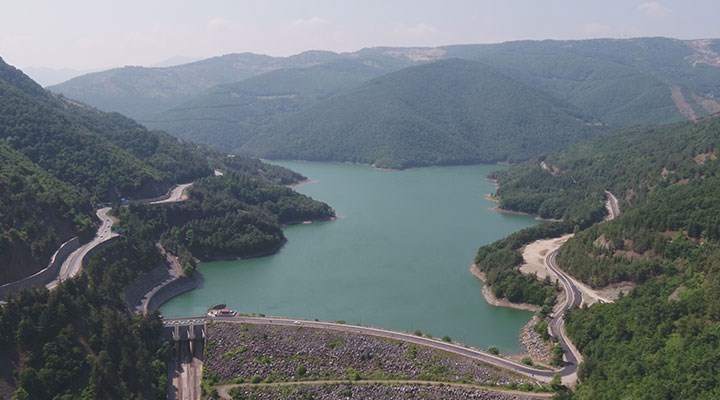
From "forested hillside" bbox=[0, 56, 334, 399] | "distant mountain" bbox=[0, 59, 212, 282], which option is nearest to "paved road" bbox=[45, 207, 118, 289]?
"forested hillside" bbox=[0, 56, 334, 399]

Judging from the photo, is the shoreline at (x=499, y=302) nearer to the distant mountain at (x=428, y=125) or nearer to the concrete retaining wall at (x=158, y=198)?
the concrete retaining wall at (x=158, y=198)

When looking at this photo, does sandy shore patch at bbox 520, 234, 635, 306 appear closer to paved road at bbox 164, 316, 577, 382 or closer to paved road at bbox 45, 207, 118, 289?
paved road at bbox 164, 316, 577, 382

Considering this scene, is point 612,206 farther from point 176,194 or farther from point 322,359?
point 322,359

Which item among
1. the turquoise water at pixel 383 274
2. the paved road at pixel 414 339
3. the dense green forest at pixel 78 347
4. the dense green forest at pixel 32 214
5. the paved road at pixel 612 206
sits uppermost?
the dense green forest at pixel 32 214

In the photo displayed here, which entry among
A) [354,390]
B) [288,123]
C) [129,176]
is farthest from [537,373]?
[288,123]

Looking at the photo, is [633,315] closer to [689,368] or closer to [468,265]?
[689,368]

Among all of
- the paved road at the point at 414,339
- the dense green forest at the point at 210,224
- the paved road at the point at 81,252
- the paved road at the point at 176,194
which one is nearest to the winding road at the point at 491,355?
the paved road at the point at 414,339
